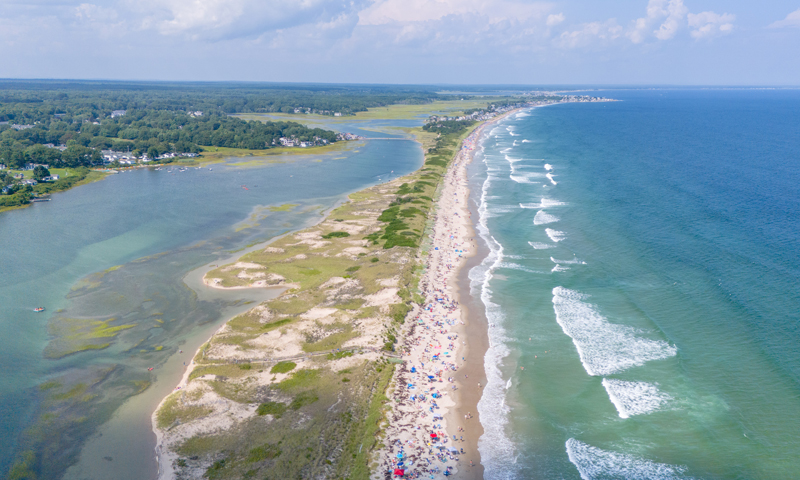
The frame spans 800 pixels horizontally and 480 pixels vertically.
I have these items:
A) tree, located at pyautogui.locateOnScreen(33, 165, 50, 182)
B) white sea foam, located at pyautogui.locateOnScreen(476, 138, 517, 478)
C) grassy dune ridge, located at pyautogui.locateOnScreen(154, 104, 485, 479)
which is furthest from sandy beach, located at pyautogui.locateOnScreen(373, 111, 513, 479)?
tree, located at pyautogui.locateOnScreen(33, 165, 50, 182)

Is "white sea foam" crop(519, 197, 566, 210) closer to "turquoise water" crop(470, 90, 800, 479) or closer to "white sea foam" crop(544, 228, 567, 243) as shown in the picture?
"turquoise water" crop(470, 90, 800, 479)

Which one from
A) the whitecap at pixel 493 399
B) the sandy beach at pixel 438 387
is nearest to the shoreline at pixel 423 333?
the sandy beach at pixel 438 387

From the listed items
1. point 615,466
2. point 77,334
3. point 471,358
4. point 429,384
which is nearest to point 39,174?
point 77,334

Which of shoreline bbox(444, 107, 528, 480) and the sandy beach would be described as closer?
the sandy beach

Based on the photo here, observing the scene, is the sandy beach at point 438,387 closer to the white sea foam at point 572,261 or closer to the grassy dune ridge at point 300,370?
the grassy dune ridge at point 300,370

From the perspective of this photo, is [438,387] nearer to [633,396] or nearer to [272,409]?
[272,409]

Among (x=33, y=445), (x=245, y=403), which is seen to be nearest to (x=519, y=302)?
(x=245, y=403)
